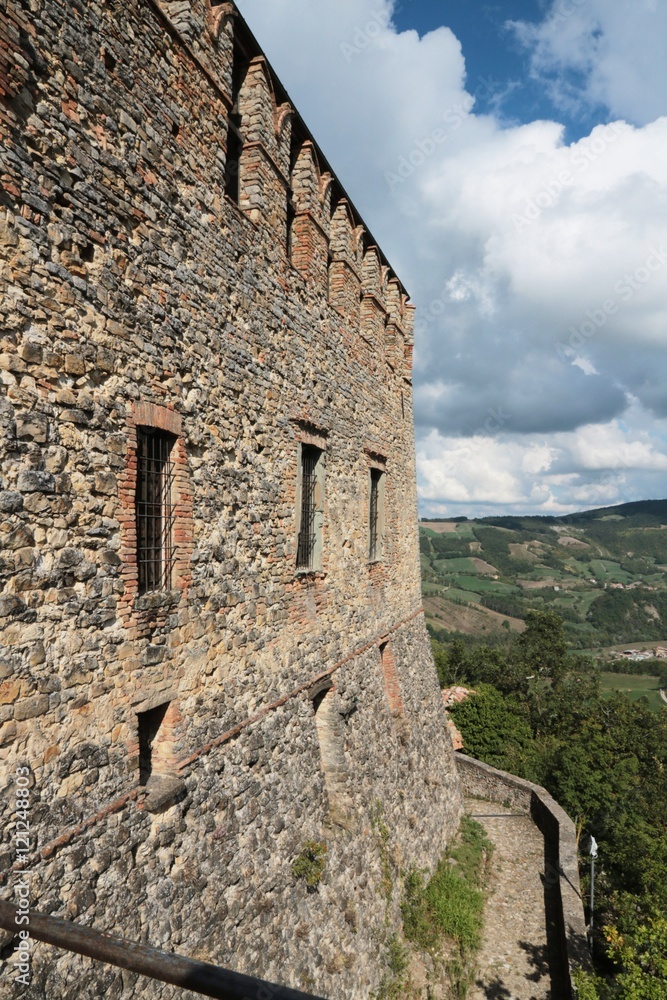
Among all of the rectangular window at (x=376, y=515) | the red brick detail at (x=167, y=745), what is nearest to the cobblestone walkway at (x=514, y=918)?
the rectangular window at (x=376, y=515)

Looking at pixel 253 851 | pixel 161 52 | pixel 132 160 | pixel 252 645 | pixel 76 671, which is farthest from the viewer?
pixel 252 645

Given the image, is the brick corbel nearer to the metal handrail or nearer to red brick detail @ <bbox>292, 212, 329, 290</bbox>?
red brick detail @ <bbox>292, 212, 329, 290</bbox>

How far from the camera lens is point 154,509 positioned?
5.39 meters

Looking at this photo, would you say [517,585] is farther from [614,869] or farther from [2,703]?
[2,703]

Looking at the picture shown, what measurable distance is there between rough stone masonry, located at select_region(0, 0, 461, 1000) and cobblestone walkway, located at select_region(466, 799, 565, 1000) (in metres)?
2.82

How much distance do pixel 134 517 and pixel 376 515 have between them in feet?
26.0

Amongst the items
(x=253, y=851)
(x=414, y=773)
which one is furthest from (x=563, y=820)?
(x=253, y=851)

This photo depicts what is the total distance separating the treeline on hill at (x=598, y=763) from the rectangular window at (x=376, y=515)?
727 cm

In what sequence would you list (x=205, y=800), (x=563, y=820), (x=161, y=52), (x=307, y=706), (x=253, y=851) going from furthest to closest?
(x=563, y=820) → (x=307, y=706) → (x=253, y=851) → (x=205, y=800) → (x=161, y=52)

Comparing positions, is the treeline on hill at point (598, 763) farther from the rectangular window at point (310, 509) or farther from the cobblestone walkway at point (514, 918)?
the rectangular window at point (310, 509)

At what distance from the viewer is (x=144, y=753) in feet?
17.6

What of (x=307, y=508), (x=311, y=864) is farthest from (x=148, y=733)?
(x=307, y=508)

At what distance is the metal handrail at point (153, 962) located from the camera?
1.60 meters

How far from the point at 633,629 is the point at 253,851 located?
5770 inches
